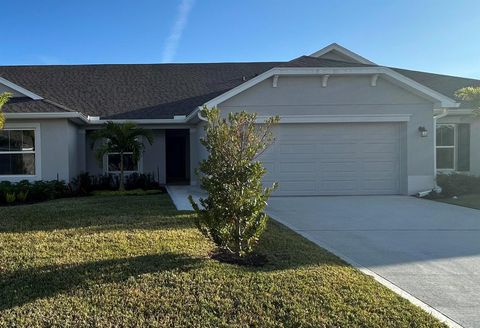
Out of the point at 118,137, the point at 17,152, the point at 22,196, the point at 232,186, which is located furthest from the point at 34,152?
the point at 232,186

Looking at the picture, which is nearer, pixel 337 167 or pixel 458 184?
pixel 337 167

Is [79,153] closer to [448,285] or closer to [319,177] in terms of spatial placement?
[319,177]

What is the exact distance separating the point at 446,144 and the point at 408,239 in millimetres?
10177

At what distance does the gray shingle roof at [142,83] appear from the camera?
17.7 meters

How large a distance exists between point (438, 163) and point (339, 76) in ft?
19.0

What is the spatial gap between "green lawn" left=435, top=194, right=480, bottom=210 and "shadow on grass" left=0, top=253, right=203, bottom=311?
979cm

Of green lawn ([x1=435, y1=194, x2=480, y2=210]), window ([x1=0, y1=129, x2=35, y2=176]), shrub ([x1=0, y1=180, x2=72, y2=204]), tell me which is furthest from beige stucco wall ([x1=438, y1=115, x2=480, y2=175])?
window ([x1=0, y1=129, x2=35, y2=176])

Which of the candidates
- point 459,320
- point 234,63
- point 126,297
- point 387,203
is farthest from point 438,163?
point 126,297

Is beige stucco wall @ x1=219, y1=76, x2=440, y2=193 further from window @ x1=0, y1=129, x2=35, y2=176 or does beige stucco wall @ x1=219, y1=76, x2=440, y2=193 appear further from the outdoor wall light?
window @ x1=0, y1=129, x2=35, y2=176

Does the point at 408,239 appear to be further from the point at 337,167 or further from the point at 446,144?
the point at 446,144

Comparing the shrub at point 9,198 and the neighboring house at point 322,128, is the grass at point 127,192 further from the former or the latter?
the shrub at point 9,198

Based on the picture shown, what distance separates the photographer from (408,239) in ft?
26.8

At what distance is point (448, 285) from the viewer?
5578mm

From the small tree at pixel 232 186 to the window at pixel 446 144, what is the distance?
12.9m
